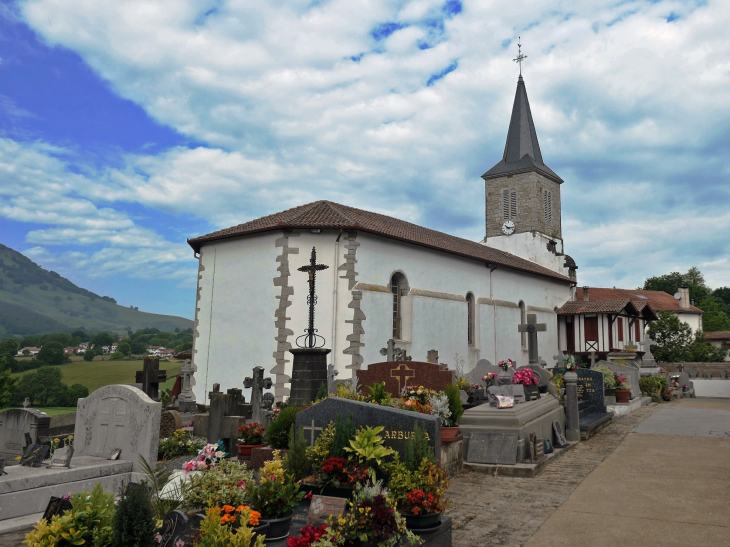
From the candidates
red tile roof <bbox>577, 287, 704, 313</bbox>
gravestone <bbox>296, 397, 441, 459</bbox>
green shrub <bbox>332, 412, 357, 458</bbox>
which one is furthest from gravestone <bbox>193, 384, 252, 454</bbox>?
red tile roof <bbox>577, 287, 704, 313</bbox>

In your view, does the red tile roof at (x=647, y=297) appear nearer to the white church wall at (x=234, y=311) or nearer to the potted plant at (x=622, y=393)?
the potted plant at (x=622, y=393)

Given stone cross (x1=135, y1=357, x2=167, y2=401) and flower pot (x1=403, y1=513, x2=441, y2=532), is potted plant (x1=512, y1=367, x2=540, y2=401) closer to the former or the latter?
flower pot (x1=403, y1=513, x2=441, y2=532)

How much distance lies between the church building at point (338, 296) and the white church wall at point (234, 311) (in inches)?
1.5

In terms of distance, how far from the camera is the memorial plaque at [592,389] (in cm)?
1418

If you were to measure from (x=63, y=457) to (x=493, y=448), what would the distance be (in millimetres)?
6415

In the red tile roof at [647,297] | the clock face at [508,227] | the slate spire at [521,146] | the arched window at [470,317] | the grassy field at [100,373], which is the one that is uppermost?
the slate spire at [521,146]

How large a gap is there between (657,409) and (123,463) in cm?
1667

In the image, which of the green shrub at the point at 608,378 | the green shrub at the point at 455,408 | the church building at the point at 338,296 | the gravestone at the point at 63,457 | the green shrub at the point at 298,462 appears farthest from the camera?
the church building at the point at 338,296

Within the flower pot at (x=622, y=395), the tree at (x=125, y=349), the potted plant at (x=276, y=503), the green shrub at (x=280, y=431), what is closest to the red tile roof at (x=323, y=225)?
the flower pot at (x=622, y=395)

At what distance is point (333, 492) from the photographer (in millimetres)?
5469

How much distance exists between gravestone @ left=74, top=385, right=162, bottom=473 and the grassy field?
141 feet

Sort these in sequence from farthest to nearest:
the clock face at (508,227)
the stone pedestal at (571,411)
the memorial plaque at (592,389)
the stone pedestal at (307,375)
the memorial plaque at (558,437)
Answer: the clock face at (508,227) → the memorial plaque at (592,389) → the stone pedestal at (571,411) → the memorial plaque at (558,437) → the stone pedestal at (307,375)

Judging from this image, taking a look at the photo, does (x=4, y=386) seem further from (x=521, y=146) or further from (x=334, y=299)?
(x=521, y=146)

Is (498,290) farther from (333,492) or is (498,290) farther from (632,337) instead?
(333,492)
